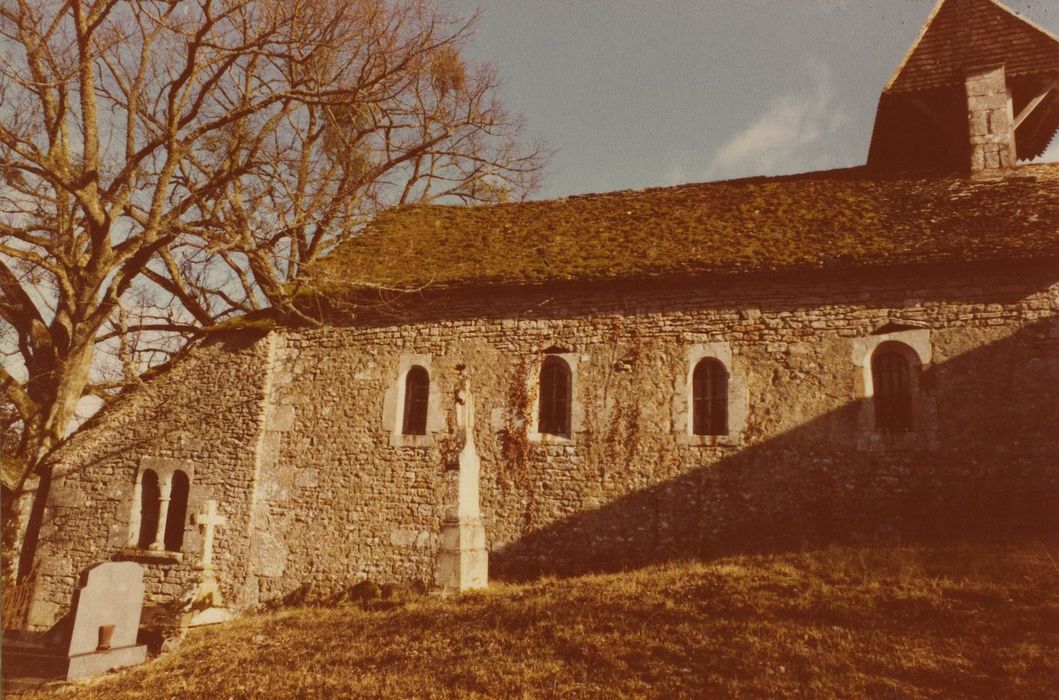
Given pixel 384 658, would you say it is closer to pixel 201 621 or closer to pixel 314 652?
pixel 314 652

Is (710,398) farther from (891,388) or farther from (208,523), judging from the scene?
(208,523)

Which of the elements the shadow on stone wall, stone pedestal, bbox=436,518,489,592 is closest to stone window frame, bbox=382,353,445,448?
stone pedestal, bbox=436,518,489,592

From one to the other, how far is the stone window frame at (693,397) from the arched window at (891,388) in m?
2.03

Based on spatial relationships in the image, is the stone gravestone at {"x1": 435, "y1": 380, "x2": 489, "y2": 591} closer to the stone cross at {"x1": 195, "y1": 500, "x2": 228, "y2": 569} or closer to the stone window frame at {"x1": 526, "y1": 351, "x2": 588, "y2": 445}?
the stone window frame at {"x1": 526, "y1": 351, "x2": 588, "y2": 445}

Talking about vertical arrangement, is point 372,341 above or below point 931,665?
above

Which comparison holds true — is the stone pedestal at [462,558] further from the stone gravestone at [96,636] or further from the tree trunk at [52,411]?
the tree trunk at [52,411]

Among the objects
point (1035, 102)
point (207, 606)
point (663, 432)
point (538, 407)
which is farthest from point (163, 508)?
point (1035, 102)

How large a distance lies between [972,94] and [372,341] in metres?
13.1

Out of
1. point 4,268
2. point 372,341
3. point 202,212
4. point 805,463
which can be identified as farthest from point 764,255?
point 4,268

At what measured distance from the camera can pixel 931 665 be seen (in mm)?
6418

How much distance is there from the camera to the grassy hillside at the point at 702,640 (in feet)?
21.1

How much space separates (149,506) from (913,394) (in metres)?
14.0

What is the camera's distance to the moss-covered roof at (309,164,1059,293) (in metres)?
11.3

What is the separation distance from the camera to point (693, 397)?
1205 cm
